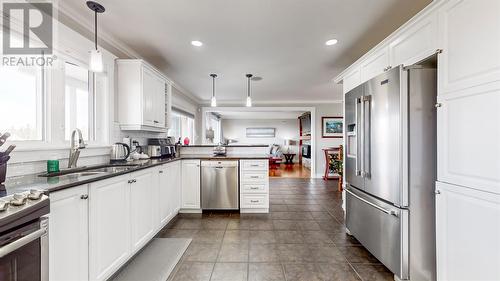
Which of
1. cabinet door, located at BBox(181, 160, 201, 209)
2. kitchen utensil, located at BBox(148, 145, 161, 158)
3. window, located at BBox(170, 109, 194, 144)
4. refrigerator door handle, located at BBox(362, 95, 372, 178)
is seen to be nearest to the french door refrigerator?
refrigerator door handle, located at BBox(362, 95, 372, 178)

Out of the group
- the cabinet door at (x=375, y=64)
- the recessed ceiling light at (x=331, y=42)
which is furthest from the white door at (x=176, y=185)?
the cabinet door at (x=375, y=64)

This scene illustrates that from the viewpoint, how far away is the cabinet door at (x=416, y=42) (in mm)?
1620

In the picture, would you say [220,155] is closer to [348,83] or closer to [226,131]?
[348,83]

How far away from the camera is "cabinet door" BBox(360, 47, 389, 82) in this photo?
7.49 ft

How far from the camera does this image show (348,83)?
324 centimetres

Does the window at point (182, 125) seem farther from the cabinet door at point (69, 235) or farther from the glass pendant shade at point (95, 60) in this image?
the cabinet door at point (69, 235)

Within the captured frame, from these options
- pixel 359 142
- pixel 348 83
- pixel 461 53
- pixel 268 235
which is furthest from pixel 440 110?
pixel 268 235

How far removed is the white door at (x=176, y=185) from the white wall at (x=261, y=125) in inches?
345

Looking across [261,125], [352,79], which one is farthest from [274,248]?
[261,125]

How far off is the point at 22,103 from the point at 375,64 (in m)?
3.38

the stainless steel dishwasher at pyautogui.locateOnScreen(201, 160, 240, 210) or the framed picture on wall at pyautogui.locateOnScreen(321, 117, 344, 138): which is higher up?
the framed picture on wall at pyautogui.locateOnScreen(321, 117, 344, 138)

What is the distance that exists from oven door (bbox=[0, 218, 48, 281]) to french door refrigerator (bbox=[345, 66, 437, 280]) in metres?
2.29

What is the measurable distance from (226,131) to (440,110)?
433 inches

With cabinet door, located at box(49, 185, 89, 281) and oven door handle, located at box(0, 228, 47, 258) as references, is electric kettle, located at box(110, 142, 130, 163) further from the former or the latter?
Answer: oven door handle, located at box(0, 228, 47, 258)
